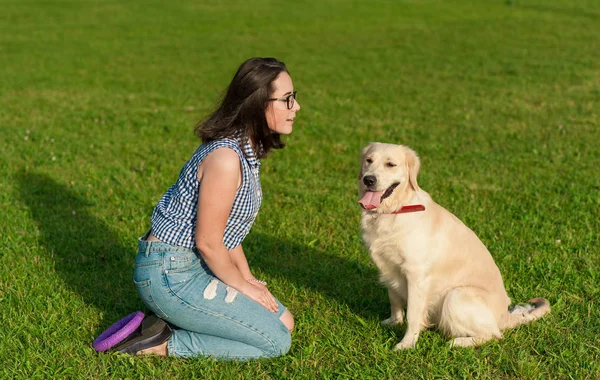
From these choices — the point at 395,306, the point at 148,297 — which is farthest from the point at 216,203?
the point at 395,306

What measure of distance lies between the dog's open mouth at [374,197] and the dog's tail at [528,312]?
111 centimetres

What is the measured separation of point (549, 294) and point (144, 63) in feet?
42.7

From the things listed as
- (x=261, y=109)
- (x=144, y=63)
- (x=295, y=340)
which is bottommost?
(x=144, y=63)

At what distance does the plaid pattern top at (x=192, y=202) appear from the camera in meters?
3.96

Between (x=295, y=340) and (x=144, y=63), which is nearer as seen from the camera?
(x=295, y=340)

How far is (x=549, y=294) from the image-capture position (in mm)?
4926

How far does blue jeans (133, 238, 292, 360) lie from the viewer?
13.0 feet

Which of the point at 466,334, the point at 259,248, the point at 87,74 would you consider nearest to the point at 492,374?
the point at 466,334

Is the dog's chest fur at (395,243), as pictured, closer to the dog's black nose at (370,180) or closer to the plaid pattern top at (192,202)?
the dog's black nose at (370,180)

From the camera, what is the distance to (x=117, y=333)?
3.94 m

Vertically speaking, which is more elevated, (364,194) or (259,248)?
(364,194)

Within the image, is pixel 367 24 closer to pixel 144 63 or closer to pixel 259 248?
pixel 144 63

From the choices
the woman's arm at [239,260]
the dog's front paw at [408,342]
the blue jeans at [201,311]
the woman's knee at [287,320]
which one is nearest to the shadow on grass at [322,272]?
the dog's front paw at [408,342]

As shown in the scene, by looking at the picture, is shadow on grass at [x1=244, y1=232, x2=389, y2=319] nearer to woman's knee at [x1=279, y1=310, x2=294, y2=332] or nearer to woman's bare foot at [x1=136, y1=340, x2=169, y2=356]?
woman's knee at [x1=279, y1=310, x2=294, y2=332]
